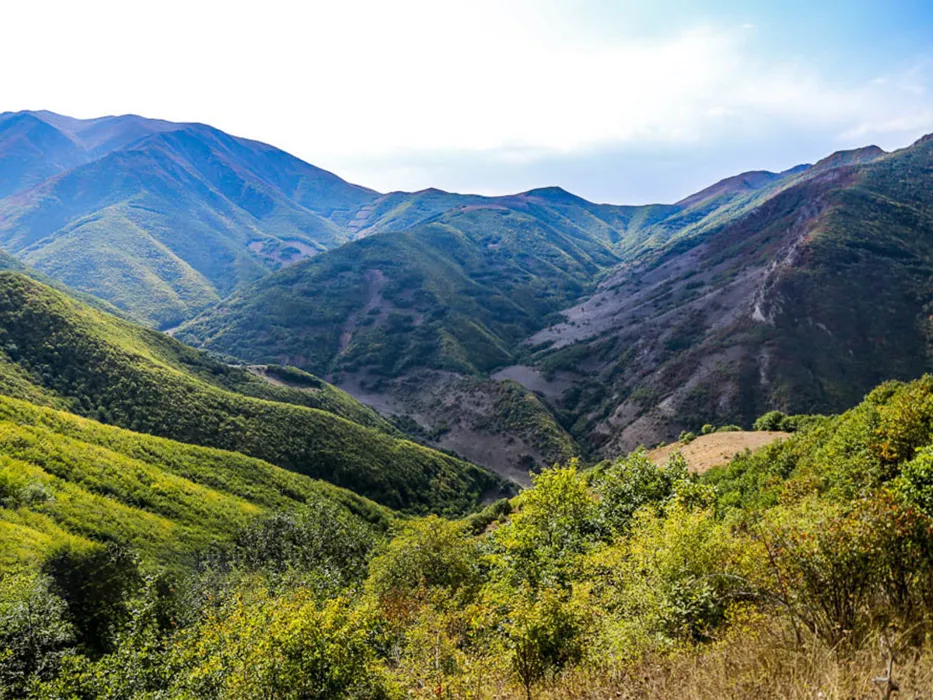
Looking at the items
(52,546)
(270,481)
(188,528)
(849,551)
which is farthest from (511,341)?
(849,551)

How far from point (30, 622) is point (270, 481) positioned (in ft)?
153

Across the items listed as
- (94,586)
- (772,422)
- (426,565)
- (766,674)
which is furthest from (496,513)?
(766,674)

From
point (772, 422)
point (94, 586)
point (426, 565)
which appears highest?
point (772, 422)

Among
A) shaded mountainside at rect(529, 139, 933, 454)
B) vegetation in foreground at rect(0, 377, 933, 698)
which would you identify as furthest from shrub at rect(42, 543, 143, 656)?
shaded mountainside at rect(529, 139, 933, 454)

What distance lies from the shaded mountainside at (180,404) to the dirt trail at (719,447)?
147 feet

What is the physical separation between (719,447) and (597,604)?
3946 centimetres

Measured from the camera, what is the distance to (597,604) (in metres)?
16.8

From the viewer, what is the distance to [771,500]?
24.6 metres

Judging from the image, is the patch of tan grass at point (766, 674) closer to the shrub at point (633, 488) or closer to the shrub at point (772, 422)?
the shrub at point (633, 488)

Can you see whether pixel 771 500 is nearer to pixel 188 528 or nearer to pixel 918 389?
pixel 918 389

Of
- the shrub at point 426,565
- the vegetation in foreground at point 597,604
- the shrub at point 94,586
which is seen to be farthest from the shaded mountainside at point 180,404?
the shrub at point 426,565

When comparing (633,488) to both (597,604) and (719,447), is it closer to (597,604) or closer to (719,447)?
(597,604)

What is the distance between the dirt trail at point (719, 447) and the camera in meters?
45.2

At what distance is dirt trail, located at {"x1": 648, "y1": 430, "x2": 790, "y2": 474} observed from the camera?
45156 millimetres
